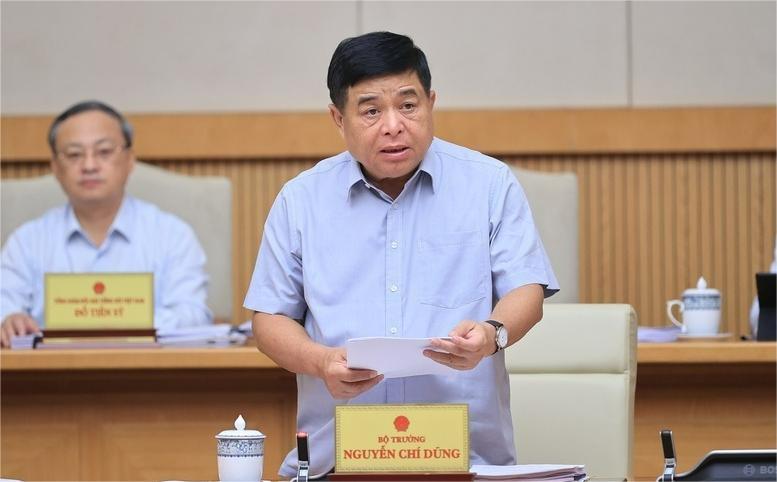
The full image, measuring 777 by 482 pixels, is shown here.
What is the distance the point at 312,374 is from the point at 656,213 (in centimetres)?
335

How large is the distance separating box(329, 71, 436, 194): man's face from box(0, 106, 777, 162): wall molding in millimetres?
2910

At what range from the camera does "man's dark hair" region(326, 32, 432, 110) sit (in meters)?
2.11

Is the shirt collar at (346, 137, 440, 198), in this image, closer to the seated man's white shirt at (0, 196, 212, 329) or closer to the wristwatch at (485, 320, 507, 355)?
the wristwatch at (485, 320, 507, 355)

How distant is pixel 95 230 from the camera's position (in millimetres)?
4160

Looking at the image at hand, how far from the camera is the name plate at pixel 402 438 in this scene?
1.80 meters

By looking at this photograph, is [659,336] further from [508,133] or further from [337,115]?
[508,133]

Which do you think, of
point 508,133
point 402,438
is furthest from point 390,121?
point 508,133

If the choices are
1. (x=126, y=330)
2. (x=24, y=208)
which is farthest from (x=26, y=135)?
(x=126, y=330)

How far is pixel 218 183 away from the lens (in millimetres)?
4285

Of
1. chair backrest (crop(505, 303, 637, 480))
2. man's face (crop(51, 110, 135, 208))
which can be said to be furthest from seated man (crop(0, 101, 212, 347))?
chair backrest (crop(505, 303, 637, 480))

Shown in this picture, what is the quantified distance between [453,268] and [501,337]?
0.67 feet

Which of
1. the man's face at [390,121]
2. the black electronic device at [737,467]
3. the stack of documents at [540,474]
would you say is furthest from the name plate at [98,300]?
the black electronic device at [737,467]

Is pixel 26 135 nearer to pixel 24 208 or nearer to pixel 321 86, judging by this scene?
pixel 24 208

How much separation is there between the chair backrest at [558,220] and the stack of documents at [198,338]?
4.06 feet
